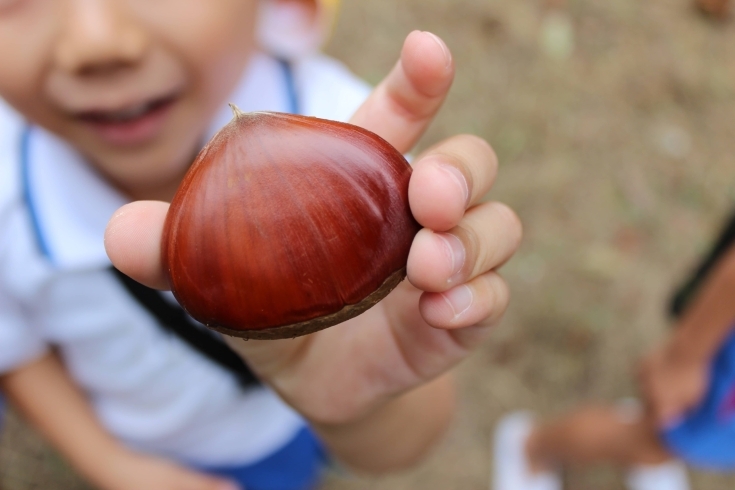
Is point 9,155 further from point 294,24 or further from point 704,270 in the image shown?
point 704,270

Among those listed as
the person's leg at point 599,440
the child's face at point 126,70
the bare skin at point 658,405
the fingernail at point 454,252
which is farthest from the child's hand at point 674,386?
the child's face at point 126,70

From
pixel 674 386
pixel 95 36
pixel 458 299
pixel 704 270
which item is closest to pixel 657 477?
pixel 674 386

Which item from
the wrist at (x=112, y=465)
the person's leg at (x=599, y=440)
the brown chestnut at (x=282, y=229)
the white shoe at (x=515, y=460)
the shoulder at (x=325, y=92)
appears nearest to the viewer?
the brown chestnut at (x=282, y=229)

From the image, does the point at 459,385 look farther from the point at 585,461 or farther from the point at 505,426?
the point at 585,461

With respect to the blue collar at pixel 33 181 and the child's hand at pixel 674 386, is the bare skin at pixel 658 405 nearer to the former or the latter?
the child's hand at pixel 674 386

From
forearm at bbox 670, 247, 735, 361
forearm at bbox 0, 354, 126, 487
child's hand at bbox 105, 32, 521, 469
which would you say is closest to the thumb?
child's hand at bbox 105, 32, 521, 469

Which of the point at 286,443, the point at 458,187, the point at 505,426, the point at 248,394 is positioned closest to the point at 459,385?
the point at 505,426
